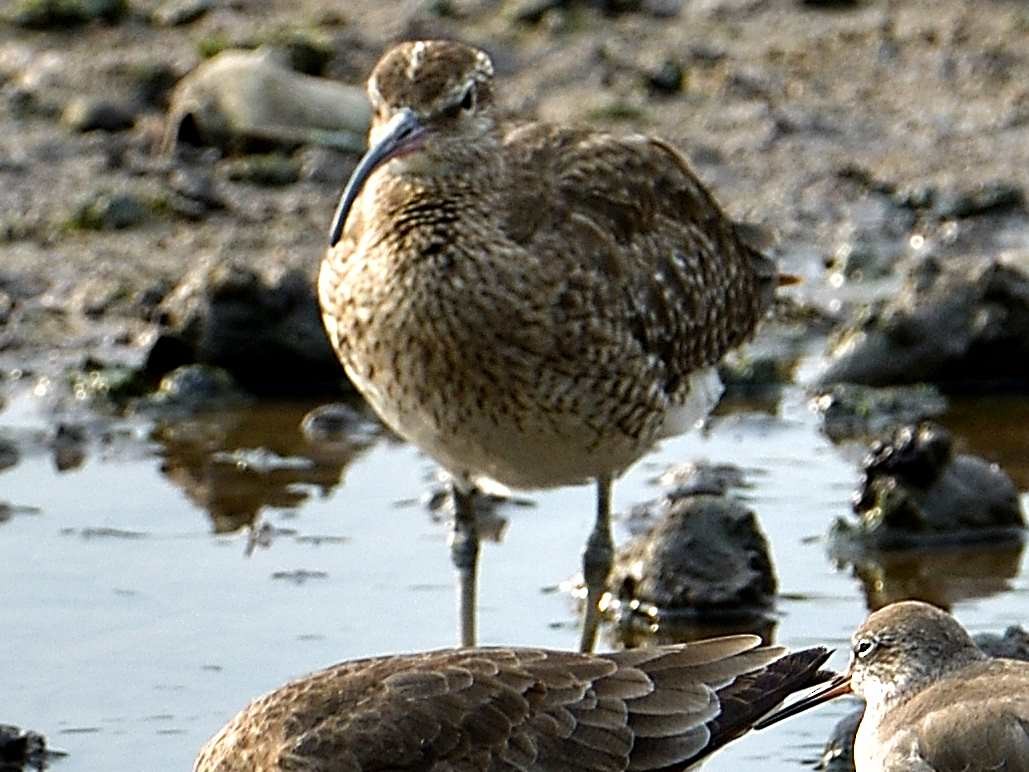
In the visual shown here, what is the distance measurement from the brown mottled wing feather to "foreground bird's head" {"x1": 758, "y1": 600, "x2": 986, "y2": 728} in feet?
5.74

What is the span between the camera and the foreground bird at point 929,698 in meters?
7.85

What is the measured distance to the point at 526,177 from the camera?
9.98 m

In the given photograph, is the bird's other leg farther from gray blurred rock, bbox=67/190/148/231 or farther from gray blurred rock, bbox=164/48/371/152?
gray blurred rock, bbox=164/48/371/152

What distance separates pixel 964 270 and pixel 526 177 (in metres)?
3.62

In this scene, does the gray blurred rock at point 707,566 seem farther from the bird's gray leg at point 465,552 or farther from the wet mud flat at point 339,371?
the bird's gray leg at point 465,552

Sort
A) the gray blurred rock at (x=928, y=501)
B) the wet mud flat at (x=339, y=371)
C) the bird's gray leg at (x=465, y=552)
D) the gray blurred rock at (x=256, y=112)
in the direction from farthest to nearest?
the gray blurred rock at (x=256, y=112) < the gray blurred rock at (x=928, y=501) < the wet mud flat at (x=339, y=371) < the bird's gray leg at (x=465, y=552)

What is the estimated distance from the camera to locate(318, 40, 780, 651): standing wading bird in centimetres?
965

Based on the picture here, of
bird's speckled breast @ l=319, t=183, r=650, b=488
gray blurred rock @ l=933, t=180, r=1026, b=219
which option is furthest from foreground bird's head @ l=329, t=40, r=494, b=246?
gray blurred rock @ l=933, t=180, r=1026, b=219

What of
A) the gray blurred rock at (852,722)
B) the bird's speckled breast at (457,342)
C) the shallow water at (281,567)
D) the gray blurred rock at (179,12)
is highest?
the bird's speckled breast at (457,342)

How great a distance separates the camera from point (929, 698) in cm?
831

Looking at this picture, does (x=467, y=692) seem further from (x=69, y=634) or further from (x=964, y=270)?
(x=964, y=270)

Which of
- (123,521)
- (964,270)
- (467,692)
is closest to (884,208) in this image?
(964,270)

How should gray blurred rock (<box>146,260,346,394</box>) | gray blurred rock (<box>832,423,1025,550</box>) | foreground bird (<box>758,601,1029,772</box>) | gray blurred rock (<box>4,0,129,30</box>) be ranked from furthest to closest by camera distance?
gray blurred rock (<box>4,0,129,30</box>) < gray blurred rock (<box>146,260,346,394</box>) < gray blurred rock (<box>832,423,1025,550</box>) < foreground bird (<box>758,601,1029,772</box>)

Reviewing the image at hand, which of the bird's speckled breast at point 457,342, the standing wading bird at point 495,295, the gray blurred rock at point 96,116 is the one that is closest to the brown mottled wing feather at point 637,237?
the standing wading bird at point 495,295
